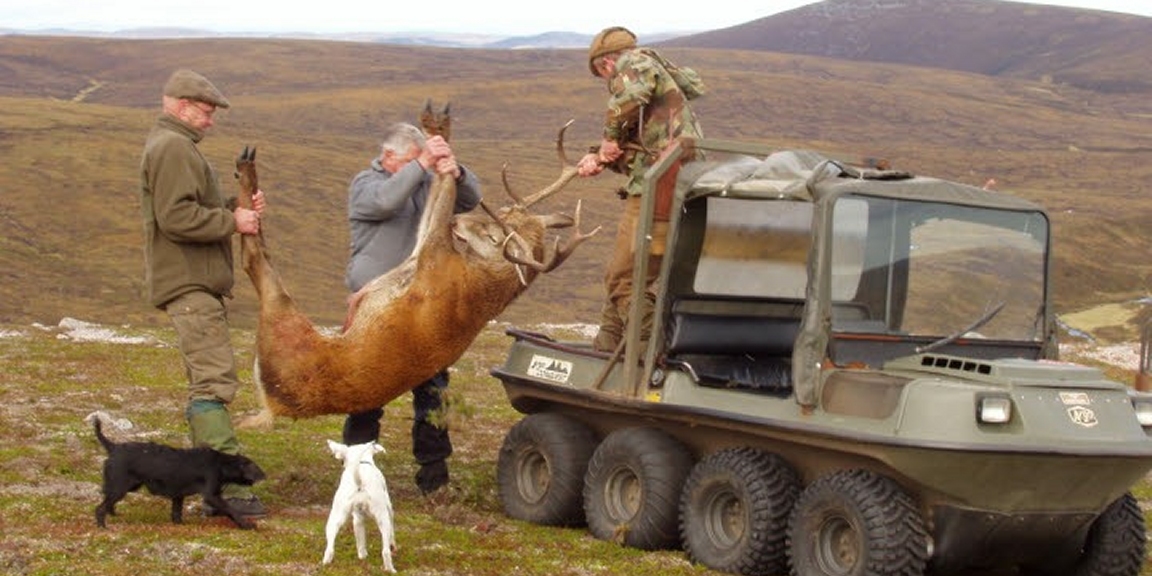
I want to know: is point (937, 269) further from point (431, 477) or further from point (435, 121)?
point (431, 477)

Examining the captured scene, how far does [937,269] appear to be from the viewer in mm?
9984

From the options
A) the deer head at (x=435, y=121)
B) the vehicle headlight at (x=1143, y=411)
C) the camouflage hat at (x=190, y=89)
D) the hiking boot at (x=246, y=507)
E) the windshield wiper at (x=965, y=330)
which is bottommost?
the hiking boot at (x=246, y=507)

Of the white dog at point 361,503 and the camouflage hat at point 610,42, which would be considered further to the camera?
the camouflage hat at point 610,42

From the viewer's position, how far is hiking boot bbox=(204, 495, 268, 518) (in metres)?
10.1

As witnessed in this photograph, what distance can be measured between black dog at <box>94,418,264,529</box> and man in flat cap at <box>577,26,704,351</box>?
109 inches

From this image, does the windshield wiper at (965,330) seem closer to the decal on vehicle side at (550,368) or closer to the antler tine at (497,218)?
the decal on vehicle side at (550,368)

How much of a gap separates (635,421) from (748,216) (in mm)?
1517

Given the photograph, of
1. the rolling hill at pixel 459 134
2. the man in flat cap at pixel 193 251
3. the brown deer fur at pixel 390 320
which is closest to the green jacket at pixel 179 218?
the man in flat cap at pixel 193 251

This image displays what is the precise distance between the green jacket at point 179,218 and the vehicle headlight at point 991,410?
4627 millimetres

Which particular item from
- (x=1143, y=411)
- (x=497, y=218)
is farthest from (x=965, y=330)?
(x=497, y=218)

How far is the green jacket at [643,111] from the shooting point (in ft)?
36.1

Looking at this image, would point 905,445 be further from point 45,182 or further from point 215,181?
point 45,182

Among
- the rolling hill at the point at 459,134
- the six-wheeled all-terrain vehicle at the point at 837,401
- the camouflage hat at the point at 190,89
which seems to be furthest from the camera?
the rolling hill at the point at 459,134

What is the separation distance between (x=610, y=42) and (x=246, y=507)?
3.95 metres
